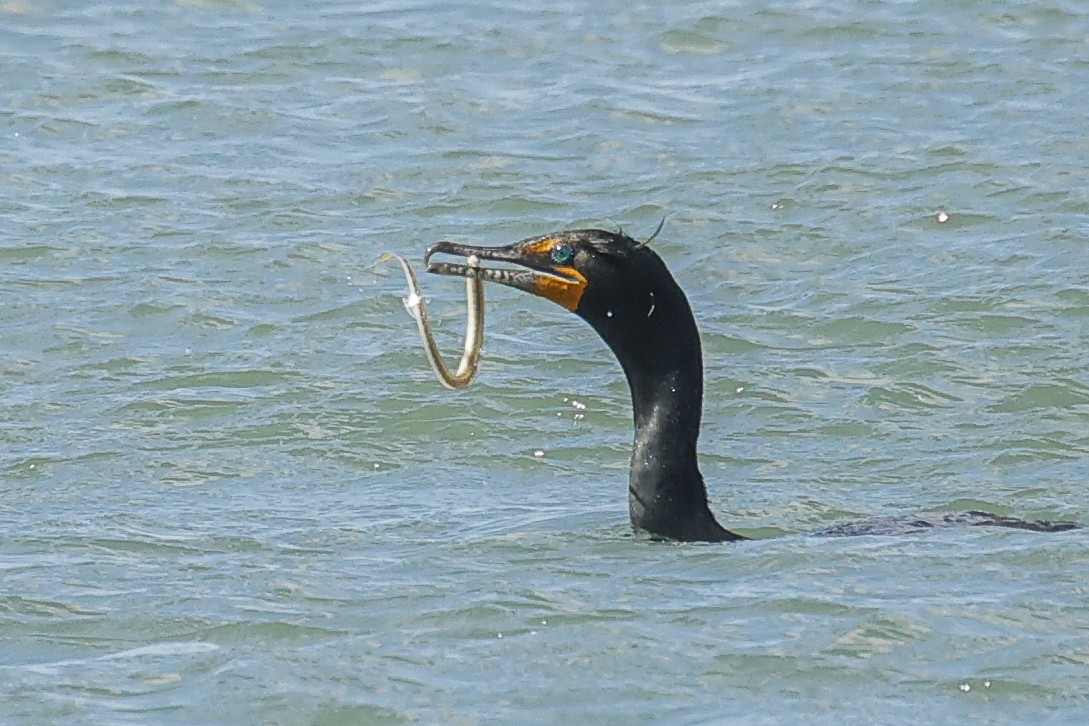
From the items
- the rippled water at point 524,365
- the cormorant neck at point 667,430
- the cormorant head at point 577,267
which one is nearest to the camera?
the rippled water at point 524,365

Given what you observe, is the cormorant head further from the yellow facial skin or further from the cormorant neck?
the cormorant neck

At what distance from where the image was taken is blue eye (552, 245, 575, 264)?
24.8 ft

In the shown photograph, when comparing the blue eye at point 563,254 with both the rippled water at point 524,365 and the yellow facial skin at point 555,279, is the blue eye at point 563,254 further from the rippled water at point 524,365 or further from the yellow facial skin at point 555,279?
the rippled water at point 524,365

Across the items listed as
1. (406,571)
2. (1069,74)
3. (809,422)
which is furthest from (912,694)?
(1069,74)

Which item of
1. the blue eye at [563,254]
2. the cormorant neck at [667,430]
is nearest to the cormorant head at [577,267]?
the blue eye at [563,254]

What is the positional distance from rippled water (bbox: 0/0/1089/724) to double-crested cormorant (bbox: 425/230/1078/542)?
208mm

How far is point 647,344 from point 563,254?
0.50 m

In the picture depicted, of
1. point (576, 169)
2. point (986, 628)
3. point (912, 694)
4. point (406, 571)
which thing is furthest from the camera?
point (576, 169)

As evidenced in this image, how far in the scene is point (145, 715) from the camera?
20.1 ft

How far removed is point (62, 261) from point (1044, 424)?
5.16 m

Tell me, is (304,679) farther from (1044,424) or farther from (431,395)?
(1044,424)

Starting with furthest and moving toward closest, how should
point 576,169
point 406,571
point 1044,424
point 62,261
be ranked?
point 576,169
point 62,261
point 1044,424
point 406,571

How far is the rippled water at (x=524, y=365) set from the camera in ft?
21.2

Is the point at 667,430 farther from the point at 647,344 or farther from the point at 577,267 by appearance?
the point at 577,267
